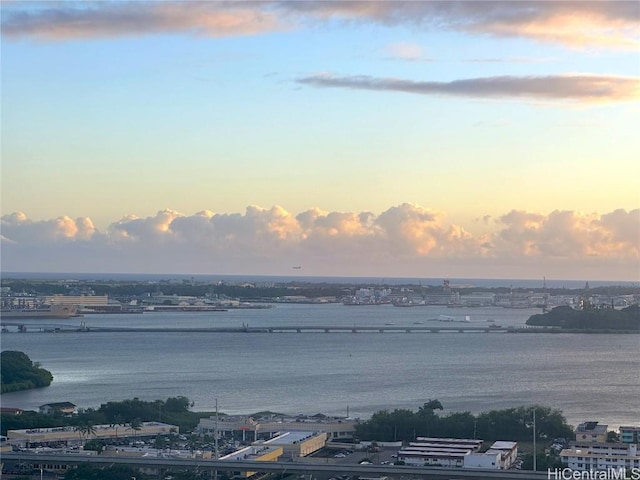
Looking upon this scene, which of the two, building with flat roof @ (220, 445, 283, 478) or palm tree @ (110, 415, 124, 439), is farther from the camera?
palm tree @ (110, 415, 124, 439)

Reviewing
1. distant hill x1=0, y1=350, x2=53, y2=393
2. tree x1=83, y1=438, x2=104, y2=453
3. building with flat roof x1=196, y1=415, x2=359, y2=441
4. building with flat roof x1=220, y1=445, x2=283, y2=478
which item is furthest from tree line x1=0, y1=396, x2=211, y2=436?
distant hill x1=0, y1=350, x2=53, y2=393

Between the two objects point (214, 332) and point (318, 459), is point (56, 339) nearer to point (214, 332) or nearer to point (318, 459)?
point (214, 332)

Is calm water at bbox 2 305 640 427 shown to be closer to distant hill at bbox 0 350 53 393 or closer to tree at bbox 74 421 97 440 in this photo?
distant hill at bbox 0 350 53 393

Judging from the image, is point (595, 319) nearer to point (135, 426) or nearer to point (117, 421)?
point (117, 421)

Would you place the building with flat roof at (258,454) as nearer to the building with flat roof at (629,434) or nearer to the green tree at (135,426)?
the green tree at (135,426)

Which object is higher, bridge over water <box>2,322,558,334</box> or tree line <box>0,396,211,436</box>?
bridge over water <box>2,322,558,334</box>

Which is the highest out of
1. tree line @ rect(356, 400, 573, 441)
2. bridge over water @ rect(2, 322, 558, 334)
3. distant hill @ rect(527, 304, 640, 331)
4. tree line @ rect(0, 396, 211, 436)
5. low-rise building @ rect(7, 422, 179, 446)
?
distant hill @ rect(527, 304, 640, 331)

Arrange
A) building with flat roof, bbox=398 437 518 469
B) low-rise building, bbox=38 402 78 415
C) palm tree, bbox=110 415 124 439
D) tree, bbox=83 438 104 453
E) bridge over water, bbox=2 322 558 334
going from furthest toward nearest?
bridge over water, bbox=2 322 558 334 → low-rise building, bbox=38 402 78 415 → palm tree, bbox=110 415 124 439 → tree, bbox=83 438 104 453 → building with flat roof, bbox=398 437 518 469
